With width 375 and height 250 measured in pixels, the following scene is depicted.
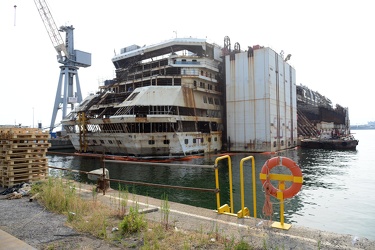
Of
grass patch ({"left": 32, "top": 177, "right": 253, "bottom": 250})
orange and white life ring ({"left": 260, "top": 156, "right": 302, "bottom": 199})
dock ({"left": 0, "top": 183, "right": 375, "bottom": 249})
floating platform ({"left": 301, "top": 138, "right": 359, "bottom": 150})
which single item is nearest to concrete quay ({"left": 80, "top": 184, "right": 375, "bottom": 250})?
dock ({"left": 0, "top": 183, "right": 375, "bottom": 249})

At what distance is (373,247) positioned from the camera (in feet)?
14.2

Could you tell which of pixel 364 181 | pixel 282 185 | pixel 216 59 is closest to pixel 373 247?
pixel 282 185

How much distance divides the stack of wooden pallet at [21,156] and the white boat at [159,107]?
64.4ft

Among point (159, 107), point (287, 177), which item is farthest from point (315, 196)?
point (159, 107)

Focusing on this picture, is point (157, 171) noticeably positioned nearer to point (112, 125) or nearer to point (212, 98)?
point (112, 125)

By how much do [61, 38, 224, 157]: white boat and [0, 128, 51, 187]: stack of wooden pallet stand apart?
19624 mm

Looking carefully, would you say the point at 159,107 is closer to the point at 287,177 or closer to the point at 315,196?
the point at 315,196

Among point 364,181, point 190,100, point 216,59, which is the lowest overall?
point 364,181

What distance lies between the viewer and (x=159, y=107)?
3466cm

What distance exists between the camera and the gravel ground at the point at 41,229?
15.0 feet

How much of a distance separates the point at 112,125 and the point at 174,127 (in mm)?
8292

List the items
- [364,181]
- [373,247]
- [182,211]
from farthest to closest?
1. [364,181]
2. [182,211]
3. [373,247]

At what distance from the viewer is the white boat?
33.1m

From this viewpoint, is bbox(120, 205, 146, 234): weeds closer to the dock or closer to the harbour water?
the dock
